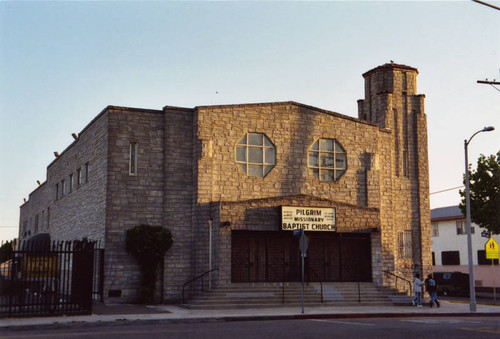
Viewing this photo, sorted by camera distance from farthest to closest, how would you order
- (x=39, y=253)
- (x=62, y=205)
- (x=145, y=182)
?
(x=62, y=205) < (x=145, y=182) < (x=39, y=253)

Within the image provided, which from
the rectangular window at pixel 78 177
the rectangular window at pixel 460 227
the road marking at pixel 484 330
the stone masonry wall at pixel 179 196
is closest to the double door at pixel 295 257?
the stone masonry wall at pixel 179 196

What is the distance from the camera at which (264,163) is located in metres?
28.6

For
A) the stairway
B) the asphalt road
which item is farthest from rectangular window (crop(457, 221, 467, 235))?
the asphalt road

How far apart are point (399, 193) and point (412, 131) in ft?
12.7

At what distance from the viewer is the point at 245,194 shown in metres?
27.9

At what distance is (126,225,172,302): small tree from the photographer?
1011 inches

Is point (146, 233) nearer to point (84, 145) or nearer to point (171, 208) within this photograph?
point (171, 208)

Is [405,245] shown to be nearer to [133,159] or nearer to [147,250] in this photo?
[147,250]

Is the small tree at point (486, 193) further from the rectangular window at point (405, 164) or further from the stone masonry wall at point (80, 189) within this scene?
the stone masonry wall at point (80, 189)

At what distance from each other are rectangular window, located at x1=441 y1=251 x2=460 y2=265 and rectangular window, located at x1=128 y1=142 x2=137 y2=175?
122 feet

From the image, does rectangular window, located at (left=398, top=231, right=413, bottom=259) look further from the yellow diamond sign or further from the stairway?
the stairway

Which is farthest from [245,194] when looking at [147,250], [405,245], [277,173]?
→ [405,245]

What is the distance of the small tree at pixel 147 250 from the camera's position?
25.7 m

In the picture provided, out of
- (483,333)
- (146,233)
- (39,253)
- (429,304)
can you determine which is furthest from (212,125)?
(483,333)
